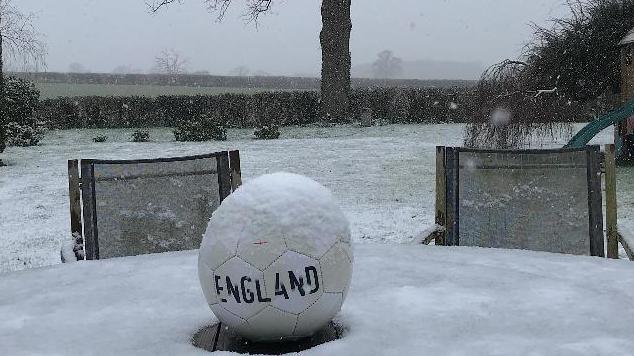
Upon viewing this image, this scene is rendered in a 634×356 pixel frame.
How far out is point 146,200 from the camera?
3619mm

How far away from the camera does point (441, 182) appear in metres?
3.68

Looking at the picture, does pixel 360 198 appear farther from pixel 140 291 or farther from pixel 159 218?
A: pixel 140 291

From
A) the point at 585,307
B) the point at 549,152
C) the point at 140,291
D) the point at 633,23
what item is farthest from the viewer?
the point at 633,23

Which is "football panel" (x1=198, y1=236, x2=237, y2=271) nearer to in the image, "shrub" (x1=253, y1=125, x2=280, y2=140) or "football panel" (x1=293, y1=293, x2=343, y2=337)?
Answer: "football panel" (x1=293, y1=293, x2=343, y2=337)

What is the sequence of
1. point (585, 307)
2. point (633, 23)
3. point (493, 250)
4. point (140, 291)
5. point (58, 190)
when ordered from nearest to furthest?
point (585, 307)
point (140, 291)
point (493, 250)
point (58, 190)
point (633, 23)

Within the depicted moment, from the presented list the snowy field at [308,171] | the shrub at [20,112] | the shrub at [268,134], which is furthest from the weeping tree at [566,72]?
the shrub at [20,112]

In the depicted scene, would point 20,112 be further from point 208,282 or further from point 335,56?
point 208,282

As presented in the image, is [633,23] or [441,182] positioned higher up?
[633,23]

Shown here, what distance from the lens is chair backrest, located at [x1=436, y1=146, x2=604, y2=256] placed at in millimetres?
3461

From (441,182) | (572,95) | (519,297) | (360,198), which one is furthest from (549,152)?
(572,95)

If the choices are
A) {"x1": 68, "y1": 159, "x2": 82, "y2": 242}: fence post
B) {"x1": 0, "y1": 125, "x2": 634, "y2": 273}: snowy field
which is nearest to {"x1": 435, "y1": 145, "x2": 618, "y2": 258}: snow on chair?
{"x1": 68, "y1": 159, "x2": 82, "y2": 242}: fence post

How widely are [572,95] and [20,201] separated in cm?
1103

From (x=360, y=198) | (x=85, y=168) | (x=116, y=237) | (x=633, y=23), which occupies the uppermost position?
(x=633, y=23)

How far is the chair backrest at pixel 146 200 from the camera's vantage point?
355 centimetres
